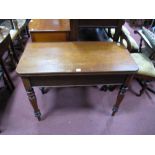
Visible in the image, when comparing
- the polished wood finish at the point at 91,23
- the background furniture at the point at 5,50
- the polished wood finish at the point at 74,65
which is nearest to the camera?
the polished wood finish at the point at 74,65

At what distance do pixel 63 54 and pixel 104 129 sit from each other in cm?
89

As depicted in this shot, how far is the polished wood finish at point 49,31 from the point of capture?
145cm

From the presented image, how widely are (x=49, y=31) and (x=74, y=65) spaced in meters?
0.54

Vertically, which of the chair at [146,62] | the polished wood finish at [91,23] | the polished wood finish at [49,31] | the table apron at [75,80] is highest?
the polished wood finish at [91,23]

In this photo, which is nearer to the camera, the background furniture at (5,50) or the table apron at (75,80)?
the table apron at (75,80)

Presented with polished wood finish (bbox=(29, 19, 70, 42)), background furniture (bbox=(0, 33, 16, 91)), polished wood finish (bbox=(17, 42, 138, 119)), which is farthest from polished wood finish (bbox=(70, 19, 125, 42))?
background furniture (bbox=(0, 33, 16, 91))

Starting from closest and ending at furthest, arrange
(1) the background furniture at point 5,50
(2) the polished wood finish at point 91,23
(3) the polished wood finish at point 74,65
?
(3) the polished wood finish at point 74,65 → (2) the polished wood finish at point 91,23 → (1) the background furniture at point 5,50

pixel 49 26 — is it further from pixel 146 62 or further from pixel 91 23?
pixel 146 62

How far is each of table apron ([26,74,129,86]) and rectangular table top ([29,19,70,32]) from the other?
22.0 inches

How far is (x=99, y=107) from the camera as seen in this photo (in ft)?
5.72

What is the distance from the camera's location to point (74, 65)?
113 cm

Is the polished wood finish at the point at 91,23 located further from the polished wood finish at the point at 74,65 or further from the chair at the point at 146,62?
the chair at the point at 146,62

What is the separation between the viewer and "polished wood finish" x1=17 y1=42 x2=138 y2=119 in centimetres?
109

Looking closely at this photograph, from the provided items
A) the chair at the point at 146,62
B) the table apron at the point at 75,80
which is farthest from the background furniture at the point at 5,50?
the chair at the point at 146,62
